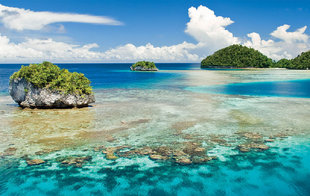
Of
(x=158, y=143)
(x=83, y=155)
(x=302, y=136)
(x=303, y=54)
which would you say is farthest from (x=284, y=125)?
(x=303, y=54)

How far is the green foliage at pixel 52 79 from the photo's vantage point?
20.3 m

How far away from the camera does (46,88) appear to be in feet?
66.9

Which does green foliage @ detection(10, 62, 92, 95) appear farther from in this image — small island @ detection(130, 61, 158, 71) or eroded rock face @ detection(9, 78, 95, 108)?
small island @ detection(130, 61, 158, 71)

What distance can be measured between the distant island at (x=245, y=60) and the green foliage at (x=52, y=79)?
15429 centimetres

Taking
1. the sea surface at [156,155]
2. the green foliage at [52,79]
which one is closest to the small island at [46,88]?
the green foliage at [52,79]

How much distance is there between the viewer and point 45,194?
305 inches

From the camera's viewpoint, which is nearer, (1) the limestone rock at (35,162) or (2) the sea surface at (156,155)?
(2) the sea surface at (156,155)

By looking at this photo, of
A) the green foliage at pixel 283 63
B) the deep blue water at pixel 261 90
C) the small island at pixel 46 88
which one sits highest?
the green foliage at pixel 283 63

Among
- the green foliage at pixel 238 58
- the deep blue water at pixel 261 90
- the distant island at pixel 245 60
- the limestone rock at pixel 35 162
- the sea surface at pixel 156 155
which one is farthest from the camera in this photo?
the green foliage at pixel 238 58

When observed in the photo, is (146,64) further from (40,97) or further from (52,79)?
(40,97)

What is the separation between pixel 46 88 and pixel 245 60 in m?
170

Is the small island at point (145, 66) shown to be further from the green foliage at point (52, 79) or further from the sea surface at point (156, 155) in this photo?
the sea surface at point (156, 155)

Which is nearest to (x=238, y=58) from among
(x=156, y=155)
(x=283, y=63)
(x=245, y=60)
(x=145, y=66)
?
(x=245, y=60)

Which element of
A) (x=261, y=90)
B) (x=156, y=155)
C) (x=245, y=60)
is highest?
(x=245, y=60)
